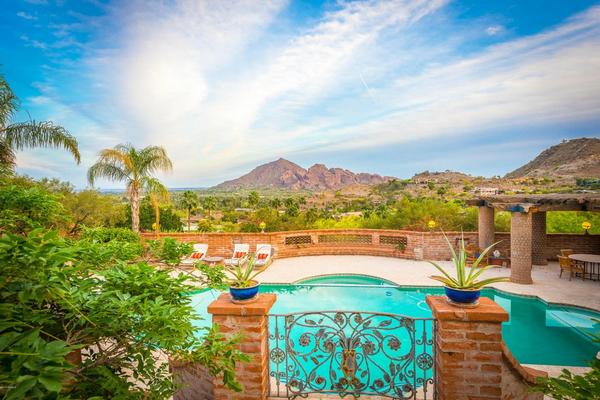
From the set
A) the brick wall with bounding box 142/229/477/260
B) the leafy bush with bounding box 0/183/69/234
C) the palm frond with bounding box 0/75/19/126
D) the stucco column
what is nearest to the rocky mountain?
the brick wall with bounding box 142/229/477/260

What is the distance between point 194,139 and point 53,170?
306 inches

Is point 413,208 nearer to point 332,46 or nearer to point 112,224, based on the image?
point 332,46

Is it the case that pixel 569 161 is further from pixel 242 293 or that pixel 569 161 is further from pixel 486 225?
pixel 242 293

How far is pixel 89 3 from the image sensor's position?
8414mm

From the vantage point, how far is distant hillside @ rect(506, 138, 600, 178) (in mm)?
32406

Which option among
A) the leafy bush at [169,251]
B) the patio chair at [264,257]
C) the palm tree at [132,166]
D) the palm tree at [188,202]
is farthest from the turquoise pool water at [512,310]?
the palm tree at [188,202]

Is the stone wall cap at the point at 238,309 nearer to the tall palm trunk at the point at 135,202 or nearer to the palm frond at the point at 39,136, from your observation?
the palm frond at the point at 39,136

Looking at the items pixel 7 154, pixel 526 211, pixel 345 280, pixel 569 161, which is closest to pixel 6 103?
pixel 7 154

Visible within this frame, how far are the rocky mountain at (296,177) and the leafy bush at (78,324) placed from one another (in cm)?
10134

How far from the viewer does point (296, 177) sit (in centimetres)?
11150

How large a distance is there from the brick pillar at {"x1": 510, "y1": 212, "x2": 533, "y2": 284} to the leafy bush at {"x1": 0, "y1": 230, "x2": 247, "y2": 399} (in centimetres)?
1033

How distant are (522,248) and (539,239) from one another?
3.50 metres

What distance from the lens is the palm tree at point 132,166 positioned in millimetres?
12508

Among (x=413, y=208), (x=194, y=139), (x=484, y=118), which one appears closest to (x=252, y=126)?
(x=194, y=139)
